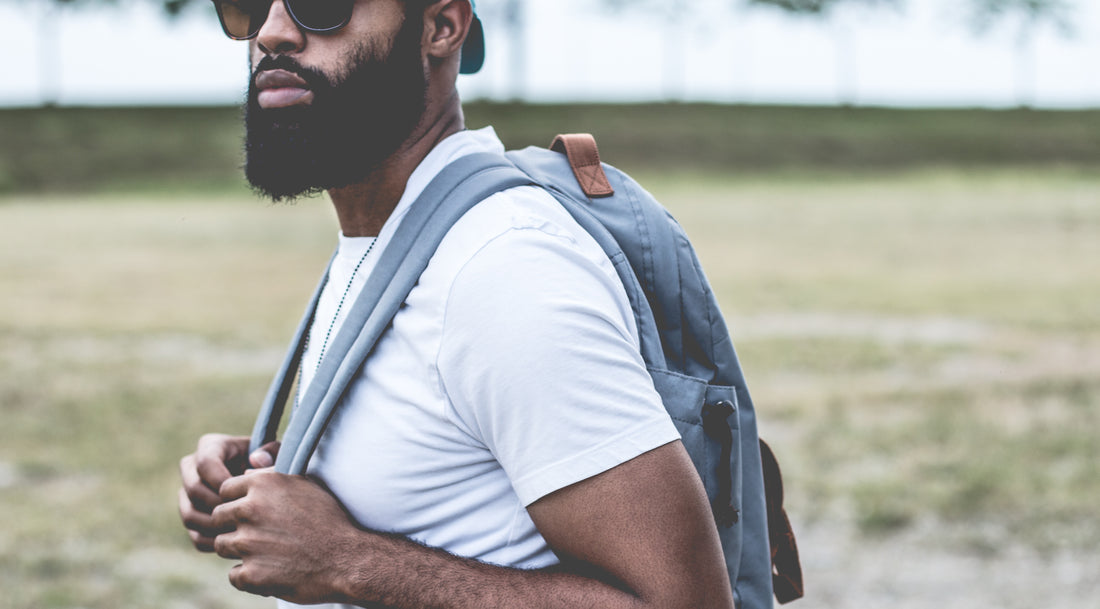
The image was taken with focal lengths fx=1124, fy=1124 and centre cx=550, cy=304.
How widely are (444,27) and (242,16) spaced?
0.40 m

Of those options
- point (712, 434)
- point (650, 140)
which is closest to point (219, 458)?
point (712, 434)

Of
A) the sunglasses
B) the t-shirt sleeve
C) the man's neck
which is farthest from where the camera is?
the man's neck

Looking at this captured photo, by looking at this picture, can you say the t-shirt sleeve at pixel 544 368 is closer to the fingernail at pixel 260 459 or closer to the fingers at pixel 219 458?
the fingernail at pixel 260 459

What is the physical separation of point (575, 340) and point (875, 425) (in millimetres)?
6364

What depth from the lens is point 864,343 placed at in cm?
1027

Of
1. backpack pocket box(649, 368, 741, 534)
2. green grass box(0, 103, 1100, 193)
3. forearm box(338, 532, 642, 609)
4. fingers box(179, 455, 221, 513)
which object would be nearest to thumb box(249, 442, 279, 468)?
fingers box(179, 455, 221, 513)

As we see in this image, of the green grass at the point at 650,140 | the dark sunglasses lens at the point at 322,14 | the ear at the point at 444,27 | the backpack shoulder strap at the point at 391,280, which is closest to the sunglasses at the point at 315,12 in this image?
the dark sunglasses lens at the point at 322,14

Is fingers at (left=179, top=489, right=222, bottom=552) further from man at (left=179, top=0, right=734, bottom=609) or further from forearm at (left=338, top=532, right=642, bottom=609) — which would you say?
forearm at (left=338, top=532, right=642, bottom=609)

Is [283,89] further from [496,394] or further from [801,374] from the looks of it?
[801,374]

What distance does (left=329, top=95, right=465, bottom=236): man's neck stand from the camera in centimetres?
187

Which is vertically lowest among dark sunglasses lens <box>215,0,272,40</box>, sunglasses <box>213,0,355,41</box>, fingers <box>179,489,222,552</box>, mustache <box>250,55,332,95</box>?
fingers <box>179,489,222,552</box>

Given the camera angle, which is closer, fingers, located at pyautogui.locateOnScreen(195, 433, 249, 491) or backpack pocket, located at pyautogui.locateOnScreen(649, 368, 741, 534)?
backpack pocket, located at pyautogui.locateOnScreen(649, 368, 741, 534)

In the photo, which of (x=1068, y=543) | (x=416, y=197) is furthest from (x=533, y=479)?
(x=1068, y=543)

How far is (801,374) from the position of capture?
354 inches
